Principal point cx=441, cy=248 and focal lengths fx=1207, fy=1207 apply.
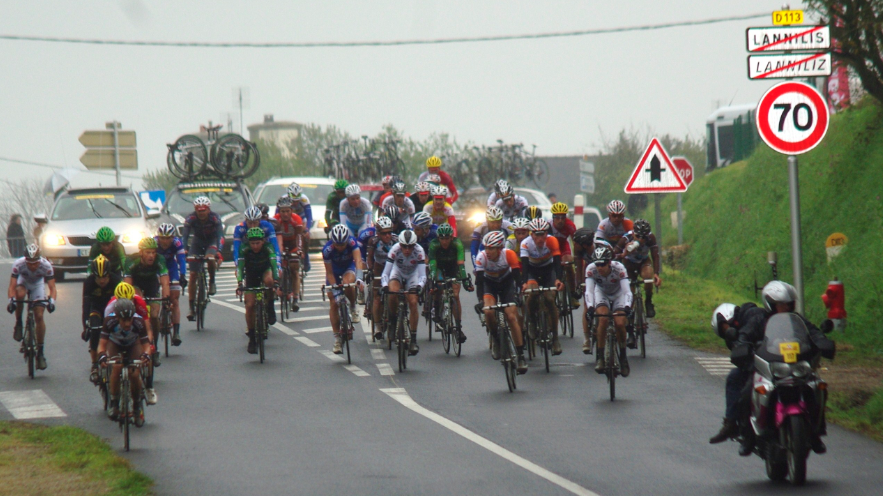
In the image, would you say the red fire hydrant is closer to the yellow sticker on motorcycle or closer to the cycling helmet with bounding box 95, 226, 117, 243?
the yellow sticker on motorcycle

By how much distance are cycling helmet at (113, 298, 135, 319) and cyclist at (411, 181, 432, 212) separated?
7615 millimetres

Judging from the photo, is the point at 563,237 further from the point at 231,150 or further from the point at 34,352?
the point at 231,150

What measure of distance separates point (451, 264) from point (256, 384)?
9.62 feet

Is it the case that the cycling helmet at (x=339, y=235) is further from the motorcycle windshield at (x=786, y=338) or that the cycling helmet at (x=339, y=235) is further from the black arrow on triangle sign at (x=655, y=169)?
the motorcycle windshield at (x=786, y=338)

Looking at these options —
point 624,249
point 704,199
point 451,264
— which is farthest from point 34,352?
point 704,199

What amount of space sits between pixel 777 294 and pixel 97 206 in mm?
19652

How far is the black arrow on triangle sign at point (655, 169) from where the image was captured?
1783 centimetres

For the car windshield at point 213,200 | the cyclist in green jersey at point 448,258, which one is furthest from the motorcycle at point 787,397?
the car windshield at point 213,200

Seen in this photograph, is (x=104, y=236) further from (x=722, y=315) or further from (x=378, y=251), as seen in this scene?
(x=722, y=315)

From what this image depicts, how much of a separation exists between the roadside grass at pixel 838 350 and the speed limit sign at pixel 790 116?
8.10 ft

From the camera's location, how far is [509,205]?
17.1 meters

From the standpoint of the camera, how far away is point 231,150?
30656mm

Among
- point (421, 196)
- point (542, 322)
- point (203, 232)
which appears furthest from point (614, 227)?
point (203, 232)

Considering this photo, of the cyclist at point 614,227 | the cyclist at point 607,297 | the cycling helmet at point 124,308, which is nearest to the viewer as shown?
the cycling helmet at point 124,308
